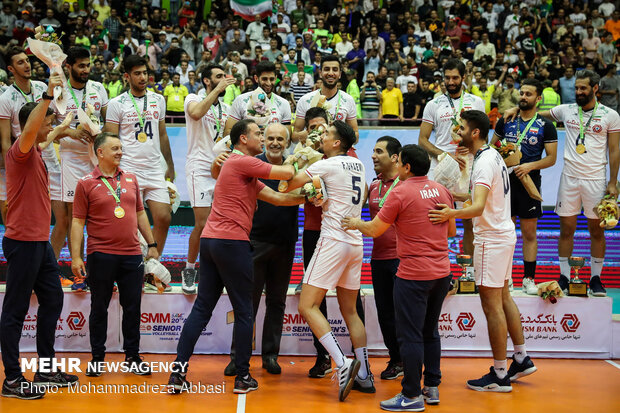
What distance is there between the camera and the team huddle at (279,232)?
18.2 feet

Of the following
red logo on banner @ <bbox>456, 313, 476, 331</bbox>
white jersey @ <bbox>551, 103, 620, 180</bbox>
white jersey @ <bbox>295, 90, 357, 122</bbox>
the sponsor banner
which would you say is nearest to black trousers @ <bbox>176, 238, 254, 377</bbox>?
the sponsor banner

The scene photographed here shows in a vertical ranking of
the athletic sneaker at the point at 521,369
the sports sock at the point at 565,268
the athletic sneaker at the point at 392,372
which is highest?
the sports sock at the point at 565,268

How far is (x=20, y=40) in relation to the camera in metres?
18.1

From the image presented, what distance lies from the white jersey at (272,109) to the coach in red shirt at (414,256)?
2.63m

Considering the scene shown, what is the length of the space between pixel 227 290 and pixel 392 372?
1.84 metres

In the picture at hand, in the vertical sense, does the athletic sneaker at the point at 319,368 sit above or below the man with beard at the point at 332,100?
below

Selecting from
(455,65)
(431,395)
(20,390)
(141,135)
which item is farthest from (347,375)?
(455,65)

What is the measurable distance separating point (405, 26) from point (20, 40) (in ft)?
34.6

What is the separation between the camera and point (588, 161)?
777 cm

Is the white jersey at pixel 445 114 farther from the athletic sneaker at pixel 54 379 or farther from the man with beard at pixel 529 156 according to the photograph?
the athletic sneaker at pixel 54 379

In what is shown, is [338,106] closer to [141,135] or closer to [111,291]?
[141,135]

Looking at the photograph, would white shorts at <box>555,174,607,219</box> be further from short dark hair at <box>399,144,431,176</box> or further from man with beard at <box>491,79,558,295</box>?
short dark hair at <box>399,144,431,176</box>

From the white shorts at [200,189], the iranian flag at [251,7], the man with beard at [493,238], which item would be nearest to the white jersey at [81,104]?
the white shorts at [200,189]

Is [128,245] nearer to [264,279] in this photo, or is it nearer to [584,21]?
[264,279]
